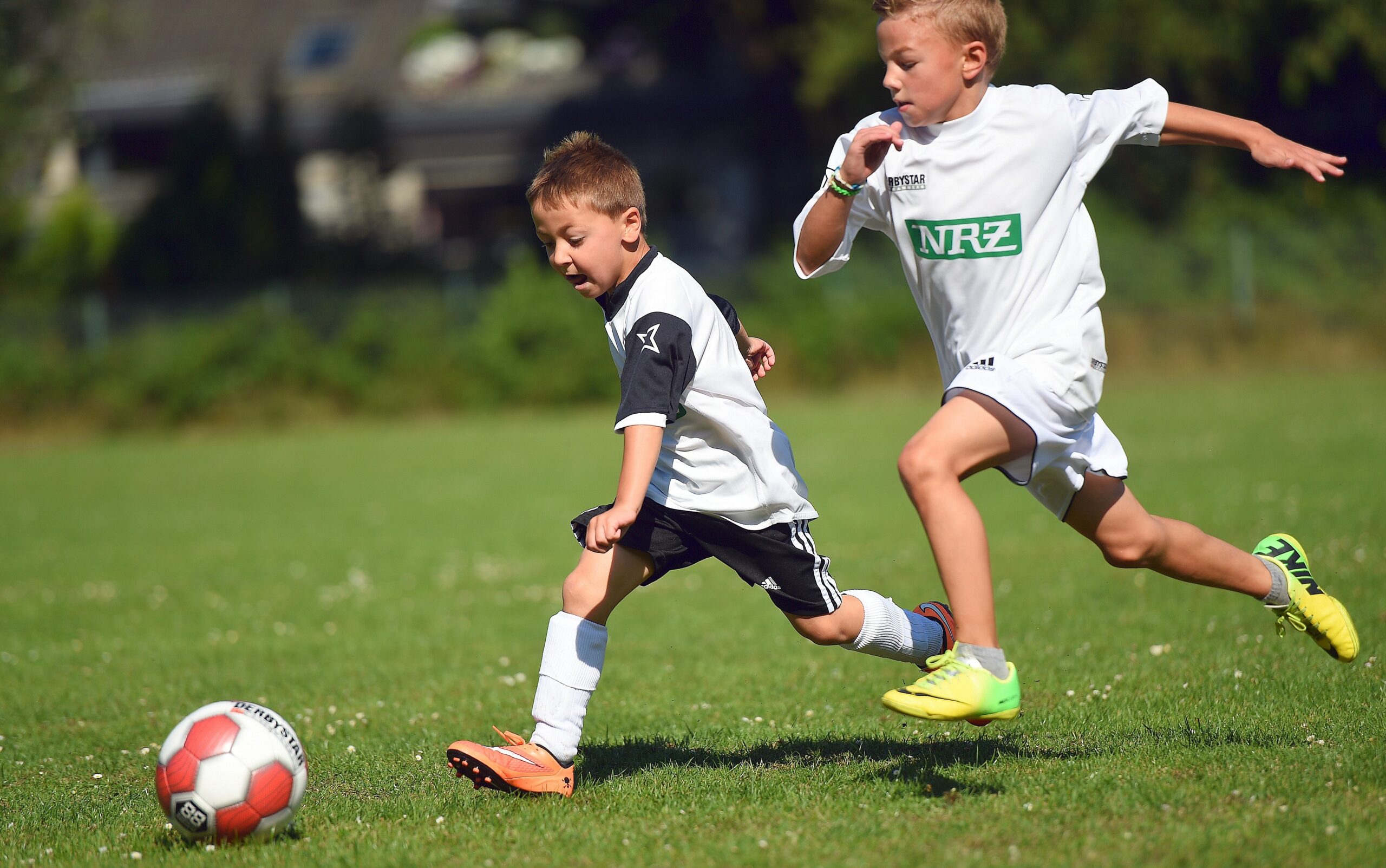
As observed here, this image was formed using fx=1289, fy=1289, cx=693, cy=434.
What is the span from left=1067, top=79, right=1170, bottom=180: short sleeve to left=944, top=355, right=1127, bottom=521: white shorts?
783mm

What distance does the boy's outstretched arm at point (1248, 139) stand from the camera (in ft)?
13.5

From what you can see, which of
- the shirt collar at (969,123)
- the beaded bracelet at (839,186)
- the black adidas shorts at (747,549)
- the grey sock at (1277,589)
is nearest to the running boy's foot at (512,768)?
the black adidas shorts at (747,549)

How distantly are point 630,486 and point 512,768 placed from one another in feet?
3.43

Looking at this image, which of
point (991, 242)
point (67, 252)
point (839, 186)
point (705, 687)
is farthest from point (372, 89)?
point (991, 242)

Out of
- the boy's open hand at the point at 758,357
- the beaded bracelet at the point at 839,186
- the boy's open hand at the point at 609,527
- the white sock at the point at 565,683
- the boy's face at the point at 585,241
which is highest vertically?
the beaded bracelet at the point at 839,186

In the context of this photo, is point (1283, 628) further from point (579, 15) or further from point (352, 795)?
point (579, 15)

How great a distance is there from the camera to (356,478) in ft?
53.7

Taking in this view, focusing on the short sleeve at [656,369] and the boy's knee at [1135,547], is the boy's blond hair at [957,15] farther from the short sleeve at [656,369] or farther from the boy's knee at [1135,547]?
the boy's knee at [1135,547]

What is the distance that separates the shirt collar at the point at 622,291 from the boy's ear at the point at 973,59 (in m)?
1.16

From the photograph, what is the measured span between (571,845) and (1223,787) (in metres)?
1.95

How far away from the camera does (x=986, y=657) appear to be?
376 centimetres

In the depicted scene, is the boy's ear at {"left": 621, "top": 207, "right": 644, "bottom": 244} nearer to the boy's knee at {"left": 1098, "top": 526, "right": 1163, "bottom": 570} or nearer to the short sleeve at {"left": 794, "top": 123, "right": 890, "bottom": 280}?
the short sleeve at {"left": 794, "top": 123, "right": 890, "bottom": 280}

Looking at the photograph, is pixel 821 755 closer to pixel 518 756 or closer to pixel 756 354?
pixel 518 756

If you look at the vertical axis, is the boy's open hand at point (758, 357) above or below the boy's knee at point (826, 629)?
above
